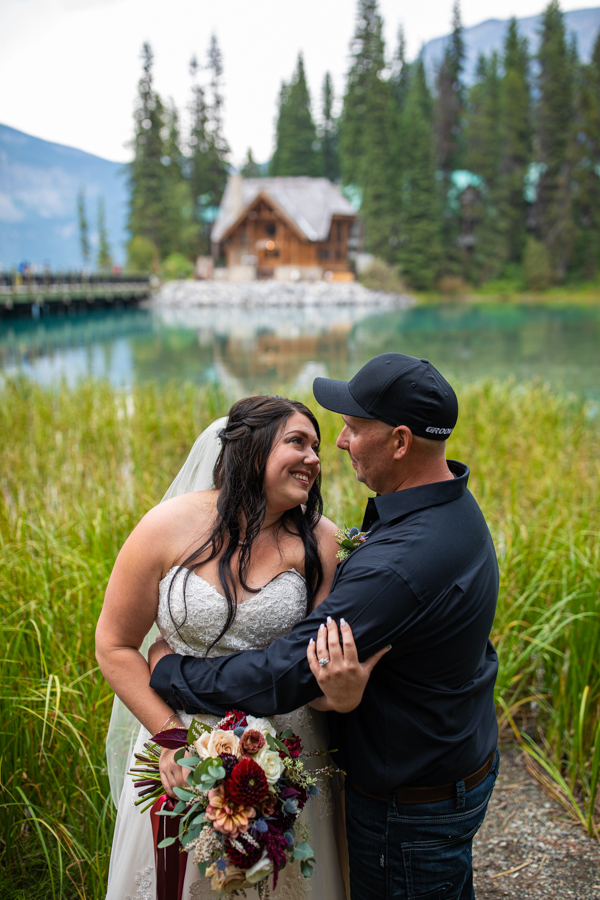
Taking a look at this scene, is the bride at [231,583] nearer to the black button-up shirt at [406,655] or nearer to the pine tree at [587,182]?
the black button-up shirt at [406,655]

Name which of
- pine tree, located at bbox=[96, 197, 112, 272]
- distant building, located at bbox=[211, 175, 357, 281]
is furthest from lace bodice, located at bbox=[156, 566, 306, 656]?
pine tree, located at bbox=[96, 197, 112, 272]

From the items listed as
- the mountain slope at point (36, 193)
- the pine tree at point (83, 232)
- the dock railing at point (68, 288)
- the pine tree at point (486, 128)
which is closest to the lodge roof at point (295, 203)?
the dock railing at point (68, 288)

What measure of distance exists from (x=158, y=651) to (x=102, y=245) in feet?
176

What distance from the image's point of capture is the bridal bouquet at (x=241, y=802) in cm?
127

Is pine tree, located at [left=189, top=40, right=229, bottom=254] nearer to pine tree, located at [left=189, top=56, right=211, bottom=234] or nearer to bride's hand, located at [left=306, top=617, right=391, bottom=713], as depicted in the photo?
pine tree, located at [left=189, top=56, right=211, bottom=234]

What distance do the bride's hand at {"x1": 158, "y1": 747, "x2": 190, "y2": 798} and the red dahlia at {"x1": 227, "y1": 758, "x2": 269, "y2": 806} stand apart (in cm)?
25

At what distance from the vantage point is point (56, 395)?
907 cm

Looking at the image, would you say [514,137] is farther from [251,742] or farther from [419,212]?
[251,742]

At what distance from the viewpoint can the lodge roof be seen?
140 feet

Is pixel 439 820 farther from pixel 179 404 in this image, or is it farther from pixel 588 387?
pixel 588 387

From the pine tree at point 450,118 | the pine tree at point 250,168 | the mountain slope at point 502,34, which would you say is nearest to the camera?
the pine tree at point 450,118

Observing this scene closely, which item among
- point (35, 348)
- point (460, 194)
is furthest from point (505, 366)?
point (460, 194)

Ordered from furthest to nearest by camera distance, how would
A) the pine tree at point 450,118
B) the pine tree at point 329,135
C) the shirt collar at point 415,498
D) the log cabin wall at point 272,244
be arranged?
1. the pine tree at point 329,135
2. the pine tree at point 450,118
3. the log cabin wall at point 272,244
4. the shirt collar at point 415,498

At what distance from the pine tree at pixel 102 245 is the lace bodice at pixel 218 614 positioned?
51.0 m
